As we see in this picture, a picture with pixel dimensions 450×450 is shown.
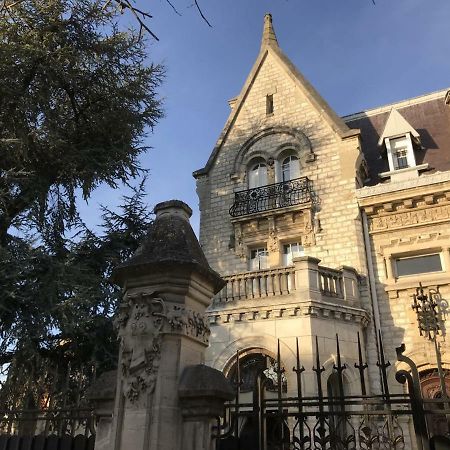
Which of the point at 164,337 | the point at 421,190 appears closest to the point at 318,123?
the point at 421,190

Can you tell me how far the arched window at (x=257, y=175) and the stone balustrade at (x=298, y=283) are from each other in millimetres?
4494

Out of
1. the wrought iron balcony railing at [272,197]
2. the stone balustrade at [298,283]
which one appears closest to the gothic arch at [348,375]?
the stone balustrade at [298,283]

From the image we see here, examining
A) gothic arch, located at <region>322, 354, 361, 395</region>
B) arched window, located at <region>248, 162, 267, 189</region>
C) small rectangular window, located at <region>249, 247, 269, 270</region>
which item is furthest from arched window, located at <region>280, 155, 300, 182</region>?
gothic arch, located at <region>322, 354, 361, 395</region>

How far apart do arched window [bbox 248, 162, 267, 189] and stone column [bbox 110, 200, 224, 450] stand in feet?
39.7

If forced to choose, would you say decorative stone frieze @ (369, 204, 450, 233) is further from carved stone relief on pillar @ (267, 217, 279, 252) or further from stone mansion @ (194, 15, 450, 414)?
carved stone relief on pillar @ (267, 217, 279, 252)

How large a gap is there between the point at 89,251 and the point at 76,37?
5633mm

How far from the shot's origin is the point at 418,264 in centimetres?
1367

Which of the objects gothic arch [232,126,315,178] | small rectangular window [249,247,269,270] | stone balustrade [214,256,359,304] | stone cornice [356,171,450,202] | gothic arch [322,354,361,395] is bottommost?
gothic arch [322,354,361,395]

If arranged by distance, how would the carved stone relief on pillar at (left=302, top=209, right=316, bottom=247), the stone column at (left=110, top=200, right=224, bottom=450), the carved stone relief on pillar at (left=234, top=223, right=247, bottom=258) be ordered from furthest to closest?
1. the carved stone relief on pillar at (left=234, top=223, right=247, bottom=258)
2. the carved stone relief on pillar at (left=302, top=209, right=316, bottom=247)
3. the stone column at (left=110, top=200, right=224, bottom=450)

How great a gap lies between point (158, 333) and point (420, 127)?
15829 mm

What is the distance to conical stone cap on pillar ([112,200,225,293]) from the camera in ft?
13.7

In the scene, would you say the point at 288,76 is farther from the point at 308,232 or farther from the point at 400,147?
the point at 308,232

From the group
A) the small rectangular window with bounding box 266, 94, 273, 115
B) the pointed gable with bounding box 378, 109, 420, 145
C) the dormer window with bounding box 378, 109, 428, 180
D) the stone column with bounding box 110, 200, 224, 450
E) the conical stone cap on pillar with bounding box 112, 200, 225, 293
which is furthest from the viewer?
Result: the small rectangular window with bounding box 266, 94, 273, 115

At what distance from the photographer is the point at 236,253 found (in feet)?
50.8
